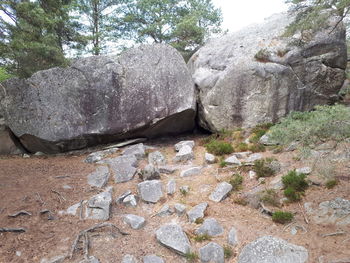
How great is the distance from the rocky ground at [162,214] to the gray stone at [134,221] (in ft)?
0.08

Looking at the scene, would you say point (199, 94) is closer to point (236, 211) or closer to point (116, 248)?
point (236, 211)

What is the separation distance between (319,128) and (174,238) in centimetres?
328

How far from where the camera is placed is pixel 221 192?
609cm

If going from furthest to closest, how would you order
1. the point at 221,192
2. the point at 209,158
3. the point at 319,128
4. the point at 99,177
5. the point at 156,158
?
the point at 156,158, the point at 209,158, the point at 99,177, the point at 221,192, the point at 319,128

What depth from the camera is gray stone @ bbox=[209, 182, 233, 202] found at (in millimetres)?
5988

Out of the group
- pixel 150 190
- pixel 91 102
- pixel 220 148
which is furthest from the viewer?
pixel 91 102

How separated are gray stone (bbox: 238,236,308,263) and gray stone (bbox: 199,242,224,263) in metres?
0.33

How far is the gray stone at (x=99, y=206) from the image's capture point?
567 cm

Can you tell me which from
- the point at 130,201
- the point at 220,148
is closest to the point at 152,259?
the point at 130,201

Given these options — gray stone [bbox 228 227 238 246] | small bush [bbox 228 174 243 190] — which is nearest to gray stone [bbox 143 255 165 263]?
gray stone [bbox 228 227 238 246]

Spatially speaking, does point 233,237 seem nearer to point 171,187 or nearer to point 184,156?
point 171,187

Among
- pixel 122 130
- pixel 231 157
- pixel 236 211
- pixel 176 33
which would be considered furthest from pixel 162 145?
pixel 176 33

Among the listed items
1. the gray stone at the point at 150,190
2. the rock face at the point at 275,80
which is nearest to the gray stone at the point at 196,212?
the gray stone at the point at 150,190

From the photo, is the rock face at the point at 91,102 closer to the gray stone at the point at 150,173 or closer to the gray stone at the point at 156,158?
the gray stone at the point at 156,158
